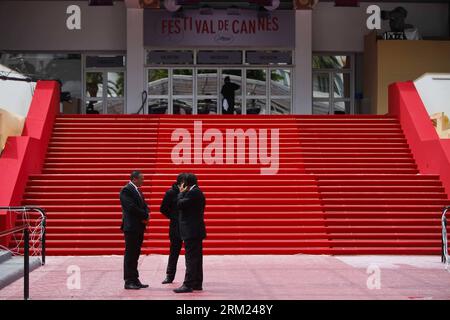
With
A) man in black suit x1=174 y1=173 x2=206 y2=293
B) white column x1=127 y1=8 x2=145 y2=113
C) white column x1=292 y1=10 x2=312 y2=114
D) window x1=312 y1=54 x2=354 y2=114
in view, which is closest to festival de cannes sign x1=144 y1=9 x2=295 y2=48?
white column x1=292 y1=10 x2=312 y2=114

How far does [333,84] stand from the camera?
30812mm

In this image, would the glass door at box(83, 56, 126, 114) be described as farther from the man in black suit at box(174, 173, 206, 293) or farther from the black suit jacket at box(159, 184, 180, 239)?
the man in black suit at box(174, 173, 206, 293)

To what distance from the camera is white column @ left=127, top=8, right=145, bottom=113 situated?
28328 mm

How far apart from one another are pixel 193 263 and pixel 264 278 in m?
1.81

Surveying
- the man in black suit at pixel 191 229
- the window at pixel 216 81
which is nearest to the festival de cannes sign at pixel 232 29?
the window at pixel 216 81

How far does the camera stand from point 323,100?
30.9 m

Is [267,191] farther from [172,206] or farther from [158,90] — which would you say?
[158,90]

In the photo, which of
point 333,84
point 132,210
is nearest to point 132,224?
point 132,210

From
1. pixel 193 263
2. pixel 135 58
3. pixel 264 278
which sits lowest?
pixel 264 278

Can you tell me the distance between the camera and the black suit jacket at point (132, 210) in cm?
1105

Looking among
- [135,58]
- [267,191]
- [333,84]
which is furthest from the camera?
[333,84]

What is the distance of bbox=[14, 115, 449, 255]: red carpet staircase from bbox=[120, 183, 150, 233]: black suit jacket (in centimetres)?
482

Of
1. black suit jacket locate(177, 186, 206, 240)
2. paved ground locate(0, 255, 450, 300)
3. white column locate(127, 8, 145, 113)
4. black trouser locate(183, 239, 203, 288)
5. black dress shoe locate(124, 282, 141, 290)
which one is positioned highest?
white column locate(127, 8, 145, 113)
